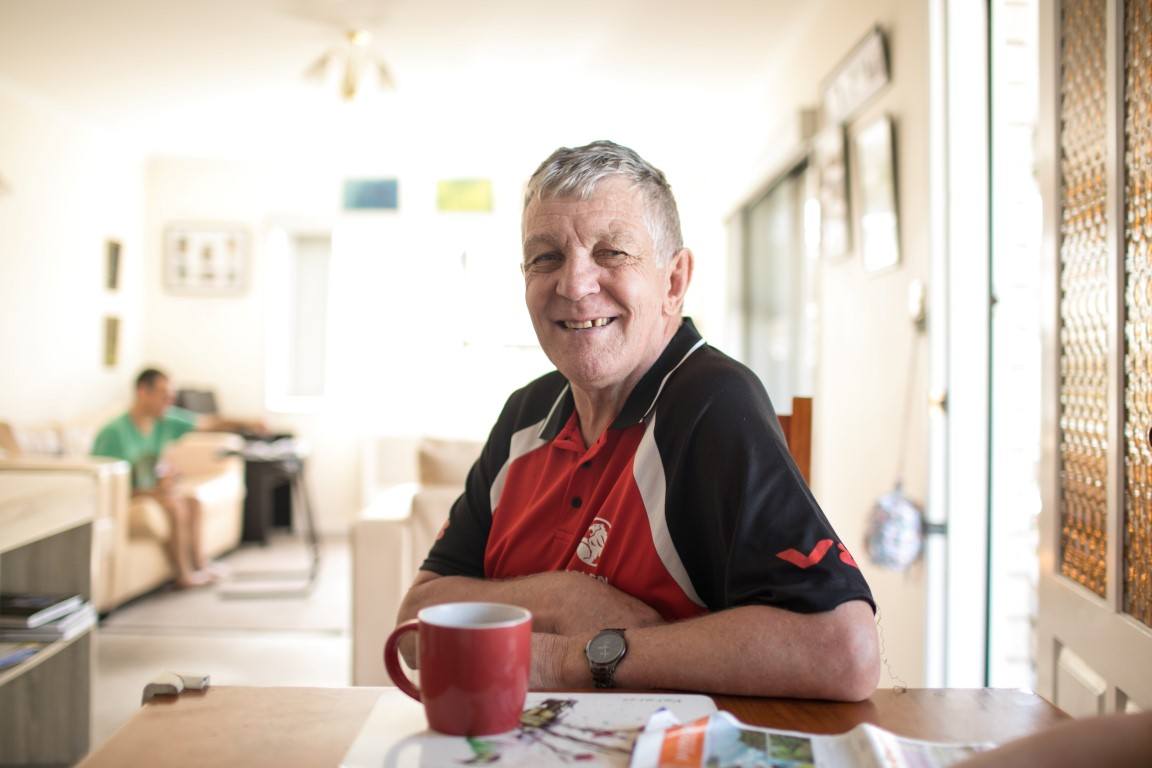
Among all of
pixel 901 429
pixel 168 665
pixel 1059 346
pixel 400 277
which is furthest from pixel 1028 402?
pixel 400 277

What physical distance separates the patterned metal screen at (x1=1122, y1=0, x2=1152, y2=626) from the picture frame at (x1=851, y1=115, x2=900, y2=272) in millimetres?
1558

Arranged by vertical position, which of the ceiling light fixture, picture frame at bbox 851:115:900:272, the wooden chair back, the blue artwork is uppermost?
the ceiling light fixture

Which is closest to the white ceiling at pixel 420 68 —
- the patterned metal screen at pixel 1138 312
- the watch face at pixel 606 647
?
the patterned metal screen at pixel 1138 312

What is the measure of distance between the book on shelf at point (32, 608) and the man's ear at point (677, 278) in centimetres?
195

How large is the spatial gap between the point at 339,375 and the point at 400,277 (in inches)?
33.8

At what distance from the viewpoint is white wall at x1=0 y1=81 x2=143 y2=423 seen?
200 inches

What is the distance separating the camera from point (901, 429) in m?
2.79

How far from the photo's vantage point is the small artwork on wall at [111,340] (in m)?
6.14

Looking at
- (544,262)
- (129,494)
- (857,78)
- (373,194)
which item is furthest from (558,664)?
(373,194)

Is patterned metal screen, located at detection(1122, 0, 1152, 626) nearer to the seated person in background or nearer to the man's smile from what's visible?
the man's smile

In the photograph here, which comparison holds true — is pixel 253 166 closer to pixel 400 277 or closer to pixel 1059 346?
pixel 400 277

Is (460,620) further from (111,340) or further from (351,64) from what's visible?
(111,340)

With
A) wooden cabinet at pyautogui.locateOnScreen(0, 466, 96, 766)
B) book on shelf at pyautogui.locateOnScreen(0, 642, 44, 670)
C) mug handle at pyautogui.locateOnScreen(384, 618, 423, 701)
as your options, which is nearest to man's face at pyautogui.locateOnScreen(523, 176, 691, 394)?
mug handle at pyautogui.locateOnScreen(384, 618, 423, 701)

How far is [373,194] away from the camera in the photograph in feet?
22.1
